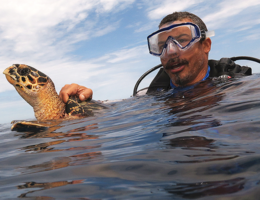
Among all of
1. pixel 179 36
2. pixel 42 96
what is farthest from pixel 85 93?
pixel 179 36

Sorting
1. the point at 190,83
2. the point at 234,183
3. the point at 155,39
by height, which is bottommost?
the point at 234,183

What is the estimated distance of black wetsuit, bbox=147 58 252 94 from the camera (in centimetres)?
494

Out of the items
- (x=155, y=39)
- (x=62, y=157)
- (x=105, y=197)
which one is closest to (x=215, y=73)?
(x=155, y=39)

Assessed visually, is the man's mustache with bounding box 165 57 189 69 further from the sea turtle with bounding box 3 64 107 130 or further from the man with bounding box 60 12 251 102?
the sea turtle with bounding box 3 64 107 130

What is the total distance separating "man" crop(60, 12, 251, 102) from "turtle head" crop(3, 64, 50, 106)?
550 mm

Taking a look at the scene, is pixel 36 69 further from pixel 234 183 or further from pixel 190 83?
pixel 234 183

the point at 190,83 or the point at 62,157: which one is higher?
the point at 190,83

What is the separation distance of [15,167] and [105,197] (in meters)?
0.96

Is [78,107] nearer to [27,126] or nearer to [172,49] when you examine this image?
[27,126]

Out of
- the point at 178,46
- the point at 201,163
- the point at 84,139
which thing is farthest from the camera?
the point at 178,46

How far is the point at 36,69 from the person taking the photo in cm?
397

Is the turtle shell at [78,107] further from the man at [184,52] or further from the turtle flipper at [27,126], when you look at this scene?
the turtle flipper at [27,126]

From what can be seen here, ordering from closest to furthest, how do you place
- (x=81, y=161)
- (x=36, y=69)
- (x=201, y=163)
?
(x=201, y=163) < (x=81, y=161) < (x=36, y=69)

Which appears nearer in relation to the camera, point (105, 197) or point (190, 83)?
point (105, 197)
